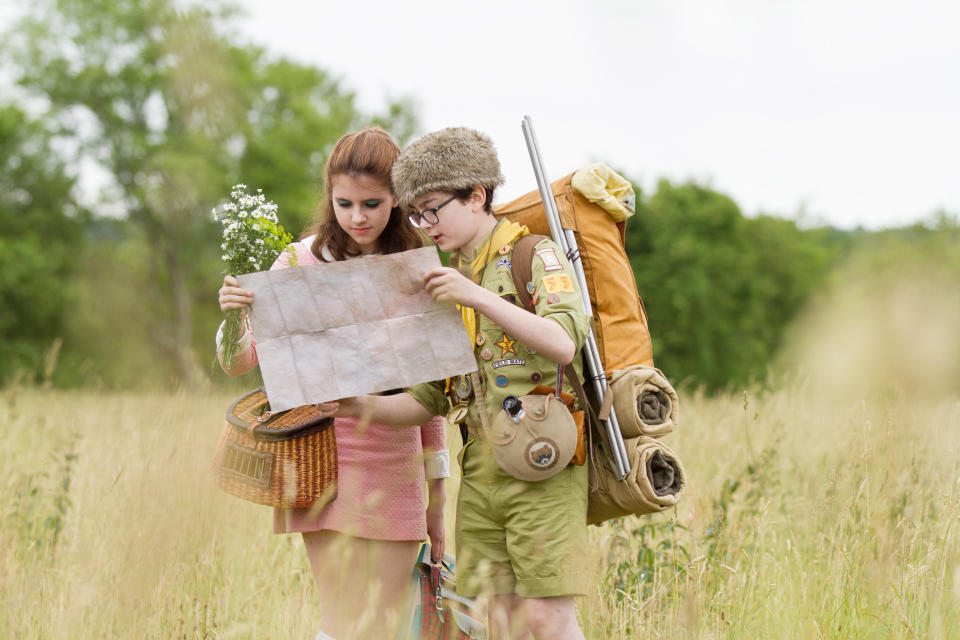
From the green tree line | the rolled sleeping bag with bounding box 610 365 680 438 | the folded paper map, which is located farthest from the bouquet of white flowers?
the green tree line

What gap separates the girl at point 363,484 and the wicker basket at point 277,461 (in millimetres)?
167

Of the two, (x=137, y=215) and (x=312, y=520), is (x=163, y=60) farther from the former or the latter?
(x=312, y=520)

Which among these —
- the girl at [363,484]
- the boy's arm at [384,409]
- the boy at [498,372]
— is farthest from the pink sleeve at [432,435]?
the boy at [498,372]

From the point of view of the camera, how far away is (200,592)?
3459 millimetres

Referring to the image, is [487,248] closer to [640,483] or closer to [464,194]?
Result: [464,194]

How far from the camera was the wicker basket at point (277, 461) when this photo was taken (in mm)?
2672

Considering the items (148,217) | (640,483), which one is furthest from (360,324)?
(148,217)

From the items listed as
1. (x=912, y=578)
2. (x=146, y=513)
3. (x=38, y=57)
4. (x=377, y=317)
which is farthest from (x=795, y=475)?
(x=38, y=57)

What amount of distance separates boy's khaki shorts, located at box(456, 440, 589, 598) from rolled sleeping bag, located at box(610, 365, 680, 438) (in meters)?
0.23

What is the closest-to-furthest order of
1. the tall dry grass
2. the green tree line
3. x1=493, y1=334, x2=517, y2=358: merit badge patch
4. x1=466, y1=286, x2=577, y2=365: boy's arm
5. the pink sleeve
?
x1=466, y1=286, x2=577, y2=365: boy's arm → x1=493, y1=334, x2=517, y2=358: merit badge patch → the tall dry grass → the pink sleeve → the green tree line

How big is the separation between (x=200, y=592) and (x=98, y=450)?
2523 mm

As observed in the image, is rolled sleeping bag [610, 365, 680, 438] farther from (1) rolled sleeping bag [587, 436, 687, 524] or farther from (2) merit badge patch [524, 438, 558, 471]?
(2) merit badge patch [524, 438, 558, 471]

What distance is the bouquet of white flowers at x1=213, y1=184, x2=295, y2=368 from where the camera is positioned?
263 cm

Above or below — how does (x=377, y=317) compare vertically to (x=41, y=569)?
above
